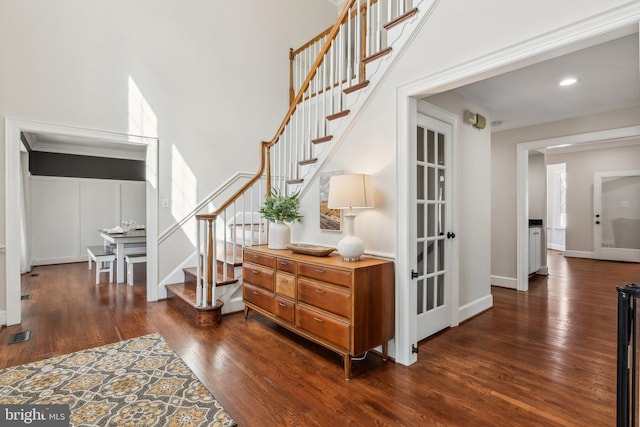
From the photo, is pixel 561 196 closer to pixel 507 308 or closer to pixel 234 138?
pixel 507 308

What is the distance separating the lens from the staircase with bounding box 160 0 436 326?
2645 millimetres

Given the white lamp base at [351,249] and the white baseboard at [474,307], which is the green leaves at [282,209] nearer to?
the white lamp base at [351,249]

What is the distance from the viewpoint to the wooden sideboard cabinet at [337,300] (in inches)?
89.4

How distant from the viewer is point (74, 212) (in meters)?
7.13

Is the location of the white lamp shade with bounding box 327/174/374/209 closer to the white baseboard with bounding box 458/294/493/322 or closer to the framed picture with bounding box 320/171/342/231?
the framed picture with bounding box 320/171/342/231

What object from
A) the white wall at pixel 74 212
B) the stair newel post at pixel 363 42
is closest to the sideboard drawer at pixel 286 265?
the stair newel post at pixel 363 42

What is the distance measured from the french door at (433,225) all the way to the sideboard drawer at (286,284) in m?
1.10

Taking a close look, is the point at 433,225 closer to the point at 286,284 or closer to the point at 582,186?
the point at 286,284

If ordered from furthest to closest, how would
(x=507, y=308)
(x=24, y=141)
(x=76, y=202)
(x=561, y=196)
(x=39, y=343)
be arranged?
(x=561, y=196) < (x=76, y=202) < (x=24, y=141) < (x=507, y=308) < (x=39, y=343)

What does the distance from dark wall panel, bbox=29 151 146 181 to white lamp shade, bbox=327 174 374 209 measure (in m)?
7.06

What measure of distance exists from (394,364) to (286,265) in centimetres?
123

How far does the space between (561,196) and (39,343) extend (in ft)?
38.7

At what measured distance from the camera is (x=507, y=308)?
12.8 feet

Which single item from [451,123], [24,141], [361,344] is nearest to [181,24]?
[24,141]
